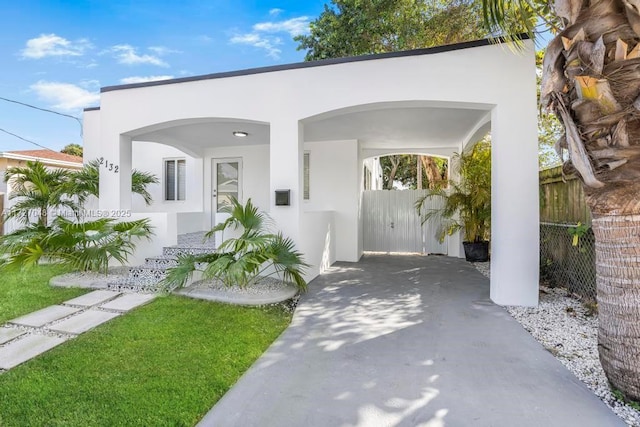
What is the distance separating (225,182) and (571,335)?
913 centimetres

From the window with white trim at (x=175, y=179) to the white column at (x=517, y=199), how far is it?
30.0ft

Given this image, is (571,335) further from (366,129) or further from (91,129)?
(91,129)

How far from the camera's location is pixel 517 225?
502 cm

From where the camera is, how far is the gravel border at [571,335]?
270cm

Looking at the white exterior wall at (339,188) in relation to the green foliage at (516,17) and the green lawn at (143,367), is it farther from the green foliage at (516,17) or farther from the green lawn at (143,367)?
the green foliage at (516,17)

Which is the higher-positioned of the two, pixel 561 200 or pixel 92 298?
pixel 561 200

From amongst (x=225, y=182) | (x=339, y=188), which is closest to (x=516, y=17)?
(x=339, y=188)

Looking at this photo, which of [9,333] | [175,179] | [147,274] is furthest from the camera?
[175,179]

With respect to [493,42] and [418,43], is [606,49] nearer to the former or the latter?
[493,42]

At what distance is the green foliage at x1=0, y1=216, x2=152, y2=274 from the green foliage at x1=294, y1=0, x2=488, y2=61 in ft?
34.4

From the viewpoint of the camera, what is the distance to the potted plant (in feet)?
26.5

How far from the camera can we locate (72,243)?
236 inches

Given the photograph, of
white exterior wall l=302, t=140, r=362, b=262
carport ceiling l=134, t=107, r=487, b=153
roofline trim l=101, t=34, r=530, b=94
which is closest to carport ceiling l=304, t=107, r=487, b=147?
carport ceiling l=134, t=107, r=487, b=153

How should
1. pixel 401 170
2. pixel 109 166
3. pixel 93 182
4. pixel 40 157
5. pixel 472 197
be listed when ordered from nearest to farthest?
pixel 109 166 → pixel 93 182 → pixel 472 197 → pixel 40 157 → pixel 401 170
